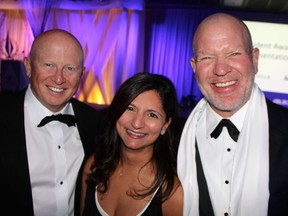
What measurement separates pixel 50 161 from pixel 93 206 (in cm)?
47

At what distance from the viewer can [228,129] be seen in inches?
77.9

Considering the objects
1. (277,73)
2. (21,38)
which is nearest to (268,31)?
(277,73)

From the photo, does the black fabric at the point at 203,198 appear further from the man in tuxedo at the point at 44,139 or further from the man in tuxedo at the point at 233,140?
the man in tuxedo at the point at 44,139

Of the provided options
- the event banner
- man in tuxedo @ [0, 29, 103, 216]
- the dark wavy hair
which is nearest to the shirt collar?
the dark wavy hair

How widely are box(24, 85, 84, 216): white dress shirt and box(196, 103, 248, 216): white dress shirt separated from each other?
1.02m

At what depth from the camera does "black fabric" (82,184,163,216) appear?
200cm

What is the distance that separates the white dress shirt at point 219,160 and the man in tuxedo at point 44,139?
987 millimetres

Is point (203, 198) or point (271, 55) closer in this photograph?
point (203, 198)

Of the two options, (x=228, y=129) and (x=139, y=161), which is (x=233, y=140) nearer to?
(x=228, y=129)

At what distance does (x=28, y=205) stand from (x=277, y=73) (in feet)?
19.2

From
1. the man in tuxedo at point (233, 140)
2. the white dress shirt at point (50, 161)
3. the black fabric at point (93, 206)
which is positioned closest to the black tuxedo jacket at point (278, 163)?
the man in tuxedo at point (233, 140)

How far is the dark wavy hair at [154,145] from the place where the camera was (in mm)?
2096

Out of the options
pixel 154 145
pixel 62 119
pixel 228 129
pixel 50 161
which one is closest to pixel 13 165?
pixel 50 161

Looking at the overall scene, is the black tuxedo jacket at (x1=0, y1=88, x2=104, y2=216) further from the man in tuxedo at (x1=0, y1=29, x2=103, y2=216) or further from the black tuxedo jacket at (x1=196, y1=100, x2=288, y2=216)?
the black tuxedo jacket at (x1=196, y1=100, x2=288, y2=216)
